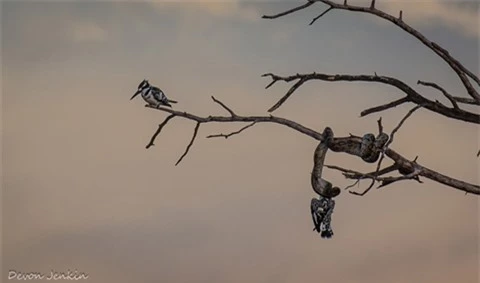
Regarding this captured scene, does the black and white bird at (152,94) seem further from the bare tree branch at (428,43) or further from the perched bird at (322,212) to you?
the perched bird at (322,212)

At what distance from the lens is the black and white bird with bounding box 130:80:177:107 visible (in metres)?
3.21

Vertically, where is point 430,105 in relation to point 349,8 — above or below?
below

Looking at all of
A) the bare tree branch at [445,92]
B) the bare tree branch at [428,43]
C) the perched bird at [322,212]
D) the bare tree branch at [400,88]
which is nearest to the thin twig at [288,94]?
the bare tree branch at [400,88]

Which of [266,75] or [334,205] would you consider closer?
[334,205]

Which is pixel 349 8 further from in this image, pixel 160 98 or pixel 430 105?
pixel 160 98

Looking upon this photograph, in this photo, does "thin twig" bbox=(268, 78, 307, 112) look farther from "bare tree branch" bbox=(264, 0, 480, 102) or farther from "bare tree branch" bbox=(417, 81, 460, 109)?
"bare tree branch" bbox=(417, 81, 460, 109)

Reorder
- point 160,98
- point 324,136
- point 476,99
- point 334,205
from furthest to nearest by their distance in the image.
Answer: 1. point 160,98
2. point 476,99
3. point 324,136
4. point 334,205

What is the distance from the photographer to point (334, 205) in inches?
83.3

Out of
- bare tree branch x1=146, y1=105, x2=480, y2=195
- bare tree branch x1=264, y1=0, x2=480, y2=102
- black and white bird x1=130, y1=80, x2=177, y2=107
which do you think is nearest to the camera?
bare tree branch x1=146, y1=105, x2=480, y2=195

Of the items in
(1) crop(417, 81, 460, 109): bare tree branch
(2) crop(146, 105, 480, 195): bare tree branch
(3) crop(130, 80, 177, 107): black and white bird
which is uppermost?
(3) crop(130, 80, 177, 107): black and white bird

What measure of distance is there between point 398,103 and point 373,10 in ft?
1.17

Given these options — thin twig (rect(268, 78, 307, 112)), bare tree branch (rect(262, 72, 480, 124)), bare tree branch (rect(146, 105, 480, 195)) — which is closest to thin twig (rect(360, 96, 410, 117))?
bare tree branch (rect(262, 72, 480, 124))

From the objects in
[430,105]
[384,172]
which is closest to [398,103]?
[430,105]

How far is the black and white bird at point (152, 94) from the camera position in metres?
3.21
